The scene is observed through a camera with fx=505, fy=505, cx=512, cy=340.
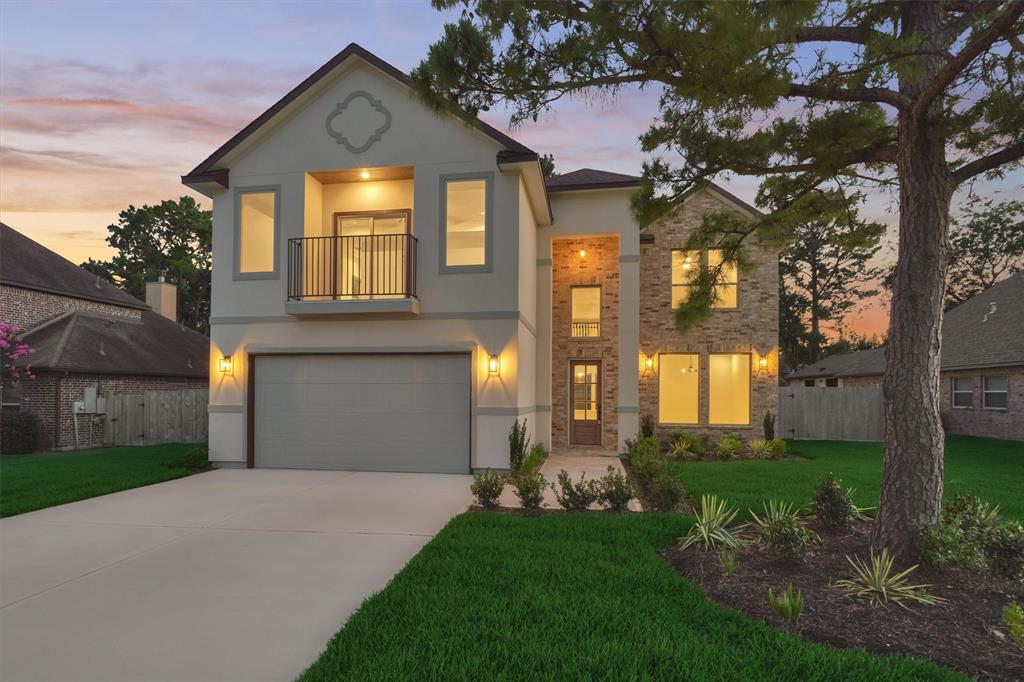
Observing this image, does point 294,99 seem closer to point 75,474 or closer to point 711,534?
point 75,474

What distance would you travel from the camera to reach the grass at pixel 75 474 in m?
7.04

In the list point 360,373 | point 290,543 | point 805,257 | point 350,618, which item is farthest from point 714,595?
point 805,257

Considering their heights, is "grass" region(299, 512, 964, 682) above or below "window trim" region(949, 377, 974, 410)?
below

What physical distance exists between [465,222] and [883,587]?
27.0ft

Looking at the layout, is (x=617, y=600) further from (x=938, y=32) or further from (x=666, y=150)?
(x=938, y=32)

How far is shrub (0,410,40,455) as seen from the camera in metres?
12.5

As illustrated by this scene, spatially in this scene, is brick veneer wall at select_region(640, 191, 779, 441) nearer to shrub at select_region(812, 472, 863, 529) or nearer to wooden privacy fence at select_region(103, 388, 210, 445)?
shrub at select_region(812, 472, 863, 529)

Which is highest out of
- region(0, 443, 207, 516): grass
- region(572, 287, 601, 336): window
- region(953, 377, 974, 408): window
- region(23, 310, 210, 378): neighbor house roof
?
region(572, 287, 601, 336): window

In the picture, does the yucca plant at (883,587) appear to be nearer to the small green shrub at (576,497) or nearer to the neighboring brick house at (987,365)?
the small green shrub at (576,497)

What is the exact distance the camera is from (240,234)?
999cm

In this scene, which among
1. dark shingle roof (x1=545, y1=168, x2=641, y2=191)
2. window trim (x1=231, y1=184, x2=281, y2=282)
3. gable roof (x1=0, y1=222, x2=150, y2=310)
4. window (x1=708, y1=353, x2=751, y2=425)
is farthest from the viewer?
gable roof (x1=0, y1=222, x2=150, y2=310)

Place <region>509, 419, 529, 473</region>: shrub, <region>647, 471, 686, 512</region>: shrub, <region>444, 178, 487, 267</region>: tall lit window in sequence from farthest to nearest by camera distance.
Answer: <region>444, 178, 487, 267</region>: tall lit window < <region>509, 419, 529, 473</region>: shrub < <region>647, 471, 686, 512</region>: shrub

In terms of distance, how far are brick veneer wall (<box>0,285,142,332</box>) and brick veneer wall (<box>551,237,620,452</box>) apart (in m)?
15.4

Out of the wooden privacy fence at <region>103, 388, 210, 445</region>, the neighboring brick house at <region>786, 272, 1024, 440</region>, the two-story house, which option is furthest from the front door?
the wooden privacy fence at <region>103, 388, 210, 445</region>
